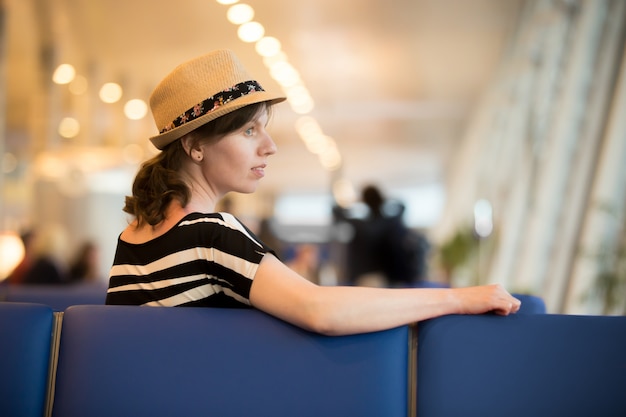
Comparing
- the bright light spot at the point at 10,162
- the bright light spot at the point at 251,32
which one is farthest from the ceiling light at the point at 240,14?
the bright light spot at the point at 10,162

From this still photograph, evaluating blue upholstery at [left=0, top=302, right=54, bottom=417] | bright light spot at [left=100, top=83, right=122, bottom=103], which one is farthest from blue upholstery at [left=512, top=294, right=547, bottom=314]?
bright light spot at [left=100, top=83, right=122, bottom=103]

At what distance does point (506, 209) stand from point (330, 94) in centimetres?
648

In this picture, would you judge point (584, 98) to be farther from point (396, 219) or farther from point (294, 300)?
point (294, 300)

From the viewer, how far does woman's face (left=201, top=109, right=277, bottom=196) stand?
2068 mm

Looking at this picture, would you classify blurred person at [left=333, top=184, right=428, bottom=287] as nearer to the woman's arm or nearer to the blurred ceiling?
the blurred ceiling

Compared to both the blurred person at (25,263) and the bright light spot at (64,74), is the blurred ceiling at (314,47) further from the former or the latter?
the blurred person at (25,263)

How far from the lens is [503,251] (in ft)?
37.7

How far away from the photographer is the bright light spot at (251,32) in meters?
11.4

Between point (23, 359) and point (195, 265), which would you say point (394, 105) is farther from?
point (23, 359)

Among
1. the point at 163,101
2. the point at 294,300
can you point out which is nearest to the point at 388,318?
the point at 294,300

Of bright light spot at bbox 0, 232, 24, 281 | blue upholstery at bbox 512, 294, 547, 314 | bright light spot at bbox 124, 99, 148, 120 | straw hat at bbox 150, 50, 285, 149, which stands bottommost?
blue upholstery at bbox 512, 294, 547, 314

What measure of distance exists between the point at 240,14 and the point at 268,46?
155 centimetres

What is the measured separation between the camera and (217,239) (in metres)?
1.85

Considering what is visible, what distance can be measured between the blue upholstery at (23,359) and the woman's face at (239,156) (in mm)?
554
